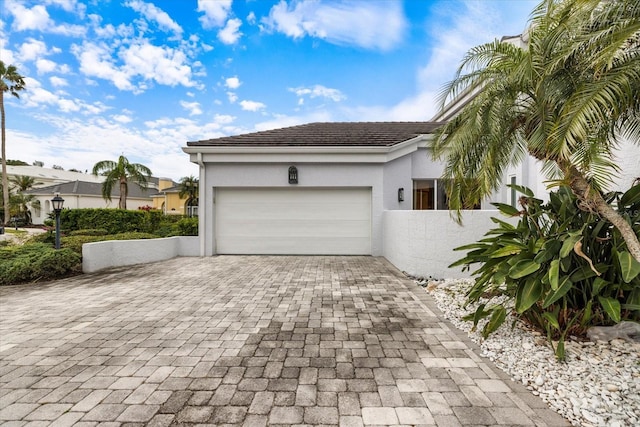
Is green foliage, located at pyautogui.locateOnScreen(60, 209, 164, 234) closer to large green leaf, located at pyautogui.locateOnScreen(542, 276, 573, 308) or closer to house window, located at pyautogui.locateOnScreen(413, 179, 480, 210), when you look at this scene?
house window, located at pyautogui.locateOnScreen(413, 179, 480, 210)

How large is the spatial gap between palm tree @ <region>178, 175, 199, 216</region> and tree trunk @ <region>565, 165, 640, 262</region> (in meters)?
27.3

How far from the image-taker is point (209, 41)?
36.4 ft

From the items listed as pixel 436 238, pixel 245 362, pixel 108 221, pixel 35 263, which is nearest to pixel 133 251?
pixel 35 263

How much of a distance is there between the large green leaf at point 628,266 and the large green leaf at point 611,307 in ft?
1.10

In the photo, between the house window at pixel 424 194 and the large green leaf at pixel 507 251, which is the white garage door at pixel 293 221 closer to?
the house window at pixel 424 194

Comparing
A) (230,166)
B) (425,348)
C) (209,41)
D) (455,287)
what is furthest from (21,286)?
(209,41)

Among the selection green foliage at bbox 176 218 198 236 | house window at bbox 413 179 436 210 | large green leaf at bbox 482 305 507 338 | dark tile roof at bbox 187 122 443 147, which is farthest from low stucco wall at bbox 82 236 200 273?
large green leaf at bbox 482 305 507 338

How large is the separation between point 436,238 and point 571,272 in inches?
123

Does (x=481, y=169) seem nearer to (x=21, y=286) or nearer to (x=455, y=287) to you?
(x=455, y=287)

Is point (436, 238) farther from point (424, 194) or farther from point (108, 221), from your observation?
point (108, 221)

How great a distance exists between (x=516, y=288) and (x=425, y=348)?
5.04 feet

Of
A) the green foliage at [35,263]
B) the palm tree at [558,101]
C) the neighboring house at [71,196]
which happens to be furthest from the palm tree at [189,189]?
the palm tree at [558,101]

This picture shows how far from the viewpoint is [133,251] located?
830 centimetres

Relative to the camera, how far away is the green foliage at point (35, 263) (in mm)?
6250
